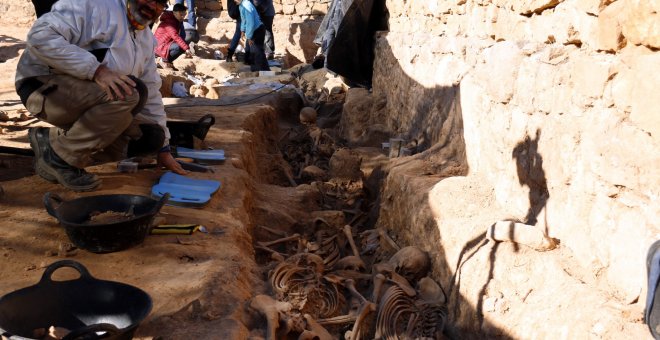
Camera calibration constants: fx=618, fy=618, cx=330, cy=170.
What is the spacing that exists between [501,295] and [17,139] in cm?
451

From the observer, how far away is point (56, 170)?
427cm

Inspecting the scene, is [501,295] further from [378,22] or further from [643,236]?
[378,22]

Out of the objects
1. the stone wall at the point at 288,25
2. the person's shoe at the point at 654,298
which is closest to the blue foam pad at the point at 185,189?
the person's shoe at the point at 654,298

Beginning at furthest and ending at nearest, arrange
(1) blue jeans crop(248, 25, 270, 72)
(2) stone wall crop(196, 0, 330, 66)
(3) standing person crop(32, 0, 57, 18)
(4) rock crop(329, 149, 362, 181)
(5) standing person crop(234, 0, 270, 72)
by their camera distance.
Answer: (2) stone wall crop(196, 0, 330, 66) < (1) blue jeans crop(248, 25, 270, 72) < (5) standing person crop(234, 0, 270, 72) < (4) rock crop(329, 149, 362, 181) < (3) standing person crop(32, 0, 57, 18)

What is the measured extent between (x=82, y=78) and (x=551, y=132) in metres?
2.91

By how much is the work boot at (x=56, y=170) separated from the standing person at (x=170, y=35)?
23.9 ft

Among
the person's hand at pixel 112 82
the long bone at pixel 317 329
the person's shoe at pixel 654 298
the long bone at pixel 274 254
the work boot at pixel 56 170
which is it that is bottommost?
the long bone at pixel 274 254

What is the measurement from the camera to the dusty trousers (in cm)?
404

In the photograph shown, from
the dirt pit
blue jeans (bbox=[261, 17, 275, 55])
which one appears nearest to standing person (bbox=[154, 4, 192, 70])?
blue jeans (bbox=[261, 17, 275, 55])

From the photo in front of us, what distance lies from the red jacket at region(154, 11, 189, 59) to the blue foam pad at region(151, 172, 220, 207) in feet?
23.5

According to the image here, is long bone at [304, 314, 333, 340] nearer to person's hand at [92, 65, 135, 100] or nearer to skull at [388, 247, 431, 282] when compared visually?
skull at [388, 247, 431, 282]

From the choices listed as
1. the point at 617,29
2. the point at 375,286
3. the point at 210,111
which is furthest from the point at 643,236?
the point at 210,111

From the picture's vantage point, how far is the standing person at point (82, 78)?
3881mm

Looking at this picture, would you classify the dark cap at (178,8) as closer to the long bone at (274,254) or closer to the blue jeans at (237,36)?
the blue jeans at (237,36)
